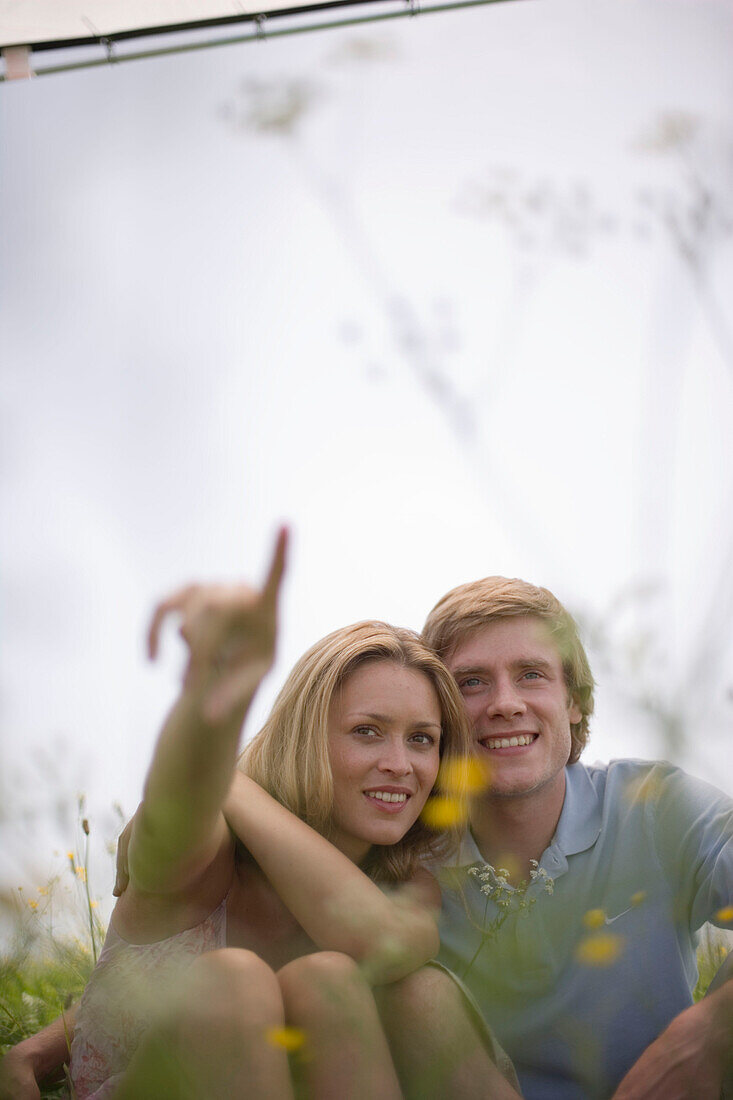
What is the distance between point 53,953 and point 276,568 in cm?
98

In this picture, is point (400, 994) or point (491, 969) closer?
point (400, 994)

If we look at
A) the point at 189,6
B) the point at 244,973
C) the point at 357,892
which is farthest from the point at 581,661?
the point at 189,6

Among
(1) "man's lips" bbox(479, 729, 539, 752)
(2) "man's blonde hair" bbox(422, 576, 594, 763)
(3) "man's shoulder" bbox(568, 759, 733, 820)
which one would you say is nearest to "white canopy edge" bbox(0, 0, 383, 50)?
(2) "man's blonde hair" bbox(422, 576, 594, 763)

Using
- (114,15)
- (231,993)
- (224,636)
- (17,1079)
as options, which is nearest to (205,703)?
(224,636)

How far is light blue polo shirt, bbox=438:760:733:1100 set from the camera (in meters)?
1.11

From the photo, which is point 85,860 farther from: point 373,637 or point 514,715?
point 514,715

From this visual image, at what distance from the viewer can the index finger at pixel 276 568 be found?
0.61 m

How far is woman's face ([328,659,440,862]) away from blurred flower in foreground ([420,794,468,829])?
3 cm

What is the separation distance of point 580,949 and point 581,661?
1.21ft

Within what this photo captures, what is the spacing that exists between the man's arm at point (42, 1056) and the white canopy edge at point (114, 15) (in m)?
1.50

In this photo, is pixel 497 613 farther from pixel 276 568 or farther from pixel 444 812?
pixel 276 568

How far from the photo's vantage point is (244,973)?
Answer: 35.1 inches

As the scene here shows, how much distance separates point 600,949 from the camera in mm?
1016

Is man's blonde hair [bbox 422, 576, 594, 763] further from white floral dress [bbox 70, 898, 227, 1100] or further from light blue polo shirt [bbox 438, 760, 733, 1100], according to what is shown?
white floral dress [bbox 70, 898, 227, 1100]
